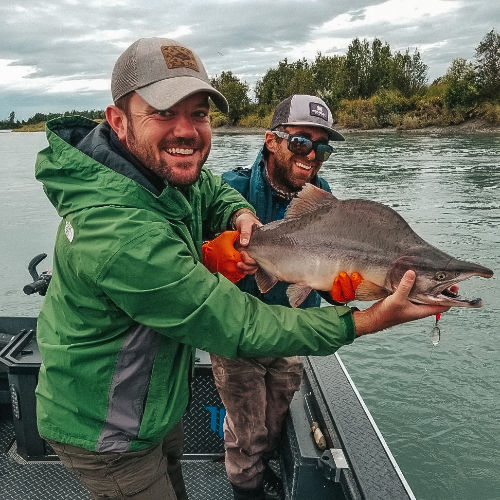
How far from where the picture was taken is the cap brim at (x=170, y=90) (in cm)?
190

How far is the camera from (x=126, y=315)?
1.93 metres

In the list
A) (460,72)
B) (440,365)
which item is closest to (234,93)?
(460,72)

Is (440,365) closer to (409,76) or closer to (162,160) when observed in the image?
(162,160)

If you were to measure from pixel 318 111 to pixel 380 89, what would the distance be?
64.2 meters

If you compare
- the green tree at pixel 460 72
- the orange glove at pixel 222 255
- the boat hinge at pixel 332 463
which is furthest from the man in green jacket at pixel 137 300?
the green tree at pixel 460 72

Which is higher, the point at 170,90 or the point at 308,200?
the point at 170,90

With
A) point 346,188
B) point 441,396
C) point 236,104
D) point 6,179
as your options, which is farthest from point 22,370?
point 236,104

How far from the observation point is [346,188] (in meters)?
18.3

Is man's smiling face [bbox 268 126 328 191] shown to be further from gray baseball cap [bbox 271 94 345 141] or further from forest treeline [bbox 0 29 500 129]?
forest treeline [bbox 0 29 500 129]

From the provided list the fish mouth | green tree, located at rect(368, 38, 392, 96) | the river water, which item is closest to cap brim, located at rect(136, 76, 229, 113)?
the fish mouth

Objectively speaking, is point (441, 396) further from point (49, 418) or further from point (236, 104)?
point (236, 104)

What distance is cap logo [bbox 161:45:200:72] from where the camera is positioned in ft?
6.49

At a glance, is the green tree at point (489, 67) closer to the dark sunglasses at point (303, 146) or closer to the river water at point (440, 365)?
the river water at point (440, 365)

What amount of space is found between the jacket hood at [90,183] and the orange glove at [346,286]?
0.77 metres
